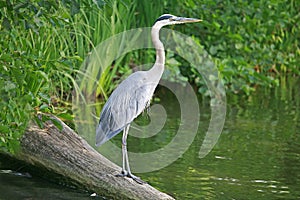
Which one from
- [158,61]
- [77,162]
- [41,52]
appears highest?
[41,52]

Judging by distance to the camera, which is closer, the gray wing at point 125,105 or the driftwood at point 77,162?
the driftwood at point 77,162

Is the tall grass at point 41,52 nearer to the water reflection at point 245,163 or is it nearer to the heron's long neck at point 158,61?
the heron's long neck at point 158,61

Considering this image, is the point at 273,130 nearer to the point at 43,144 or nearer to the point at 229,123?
the point at 229,123

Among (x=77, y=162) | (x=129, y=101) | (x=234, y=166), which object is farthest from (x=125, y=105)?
(x=234, y=166)

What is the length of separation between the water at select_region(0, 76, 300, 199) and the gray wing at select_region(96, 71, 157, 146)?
0.51 meters

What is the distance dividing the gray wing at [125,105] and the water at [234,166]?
1.66 feet

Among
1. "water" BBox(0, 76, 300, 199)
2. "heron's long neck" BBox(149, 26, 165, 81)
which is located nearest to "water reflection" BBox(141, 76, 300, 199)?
"water" BBox(0, 76, 300, 199)

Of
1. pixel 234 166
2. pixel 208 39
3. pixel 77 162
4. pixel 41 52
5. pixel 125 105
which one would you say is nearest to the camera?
pixel 41 52

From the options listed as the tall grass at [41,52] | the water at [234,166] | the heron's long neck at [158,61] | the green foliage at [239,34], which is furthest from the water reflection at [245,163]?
the tall grass at [41,52]

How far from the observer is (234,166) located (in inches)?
259

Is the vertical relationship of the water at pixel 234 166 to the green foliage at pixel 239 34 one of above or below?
below

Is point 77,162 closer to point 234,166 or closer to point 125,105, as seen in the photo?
point 125,105

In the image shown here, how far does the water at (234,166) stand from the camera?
5676 mm

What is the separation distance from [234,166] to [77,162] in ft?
5.69
